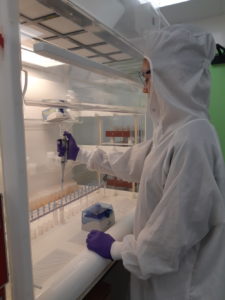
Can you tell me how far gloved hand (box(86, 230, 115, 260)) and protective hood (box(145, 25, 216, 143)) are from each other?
513 millimetres

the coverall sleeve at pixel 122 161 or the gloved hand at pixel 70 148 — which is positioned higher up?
the gloved hand at pixel 70 148

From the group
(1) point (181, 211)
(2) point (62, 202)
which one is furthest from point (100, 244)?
(2) point (62, 202)

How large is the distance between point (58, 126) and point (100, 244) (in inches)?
34.5

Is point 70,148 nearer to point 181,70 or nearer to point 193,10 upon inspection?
point 181,70

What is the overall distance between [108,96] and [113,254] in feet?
3.96

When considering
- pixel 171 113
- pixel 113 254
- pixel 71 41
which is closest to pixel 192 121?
pixel 171 113

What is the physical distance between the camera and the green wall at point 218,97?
2.31 meters

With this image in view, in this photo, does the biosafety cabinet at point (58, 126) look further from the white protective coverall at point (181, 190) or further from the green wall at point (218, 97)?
the green wall at point (218, 97)

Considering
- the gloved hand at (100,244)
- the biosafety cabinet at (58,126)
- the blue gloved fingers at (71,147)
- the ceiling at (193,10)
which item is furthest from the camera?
the ceiling at (193,10)

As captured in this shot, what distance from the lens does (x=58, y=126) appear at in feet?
4.97

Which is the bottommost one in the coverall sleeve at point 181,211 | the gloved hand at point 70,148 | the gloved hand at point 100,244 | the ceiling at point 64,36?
A: the gloved hand at point 100,244

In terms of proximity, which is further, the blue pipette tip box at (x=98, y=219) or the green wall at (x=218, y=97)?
the green wall at (x=218, y=97)

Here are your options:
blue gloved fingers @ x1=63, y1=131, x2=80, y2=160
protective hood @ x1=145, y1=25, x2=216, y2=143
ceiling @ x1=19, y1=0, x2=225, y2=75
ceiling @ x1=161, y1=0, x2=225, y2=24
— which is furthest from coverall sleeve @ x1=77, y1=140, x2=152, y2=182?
ceiling @ x1=161, y1=0, x2=225, y2=24

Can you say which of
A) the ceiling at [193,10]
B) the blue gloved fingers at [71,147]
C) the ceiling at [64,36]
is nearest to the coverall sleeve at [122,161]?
the blue gloved fingers at [71,147]
